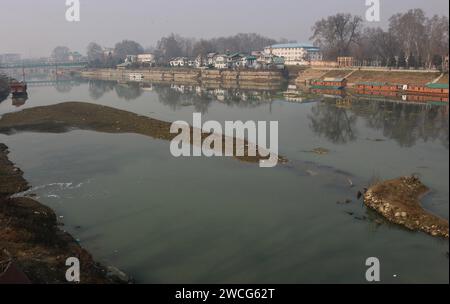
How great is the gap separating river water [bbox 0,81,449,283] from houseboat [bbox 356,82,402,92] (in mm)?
26103

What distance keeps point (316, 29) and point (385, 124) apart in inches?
2391

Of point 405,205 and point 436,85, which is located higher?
point 436,85

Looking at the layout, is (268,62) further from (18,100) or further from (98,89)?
(18,100)

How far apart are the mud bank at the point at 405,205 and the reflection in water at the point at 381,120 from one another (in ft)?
24.5

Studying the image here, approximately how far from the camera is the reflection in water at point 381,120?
94.9 feet

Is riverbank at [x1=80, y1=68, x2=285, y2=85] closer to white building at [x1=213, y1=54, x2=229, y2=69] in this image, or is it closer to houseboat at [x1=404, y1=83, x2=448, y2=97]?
white building at [x1=213, y1=54, x2=229, y2=69]

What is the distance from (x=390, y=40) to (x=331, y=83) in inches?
680

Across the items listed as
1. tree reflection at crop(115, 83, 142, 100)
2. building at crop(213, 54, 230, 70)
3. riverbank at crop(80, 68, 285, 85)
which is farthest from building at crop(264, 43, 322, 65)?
tree reflection at crop(115, 83, 142, 100)

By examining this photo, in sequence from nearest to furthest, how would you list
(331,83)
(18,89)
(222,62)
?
(18,89) → (331,83) → (222,62)

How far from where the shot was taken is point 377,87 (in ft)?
190

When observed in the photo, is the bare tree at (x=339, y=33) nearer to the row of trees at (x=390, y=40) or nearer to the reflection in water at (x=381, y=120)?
the row of trees at (x=390, y=40)

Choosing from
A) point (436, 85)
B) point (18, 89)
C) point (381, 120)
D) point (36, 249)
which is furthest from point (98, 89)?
point (36, 249)

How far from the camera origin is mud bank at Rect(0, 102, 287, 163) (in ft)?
108
